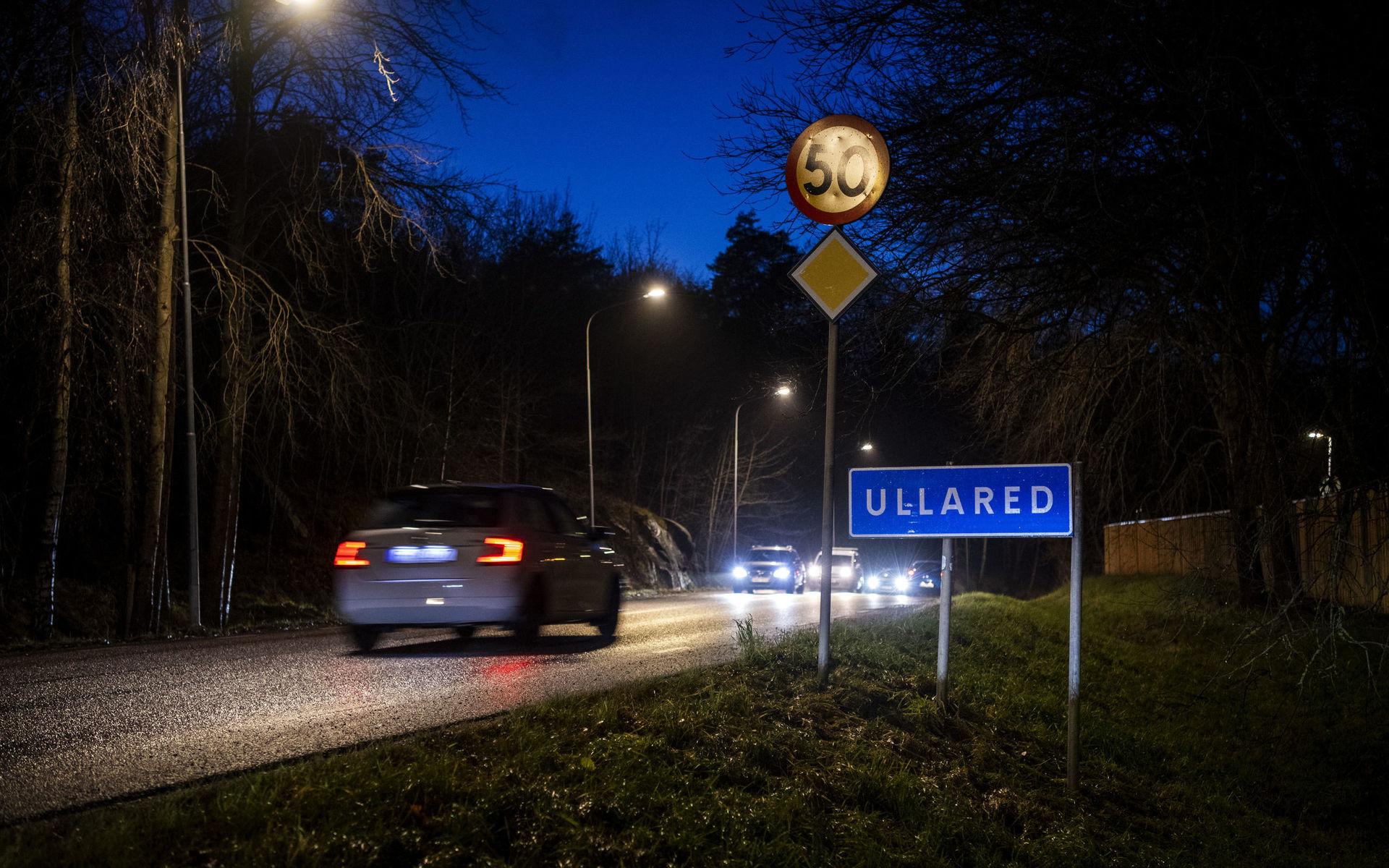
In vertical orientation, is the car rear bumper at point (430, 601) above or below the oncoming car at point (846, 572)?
above

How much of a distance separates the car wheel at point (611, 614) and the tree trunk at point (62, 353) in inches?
307

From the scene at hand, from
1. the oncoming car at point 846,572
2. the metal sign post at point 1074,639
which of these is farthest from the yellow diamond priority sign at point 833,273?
the oncoming car at point 846,572

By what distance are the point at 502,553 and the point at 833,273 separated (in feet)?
Answer: 14.8

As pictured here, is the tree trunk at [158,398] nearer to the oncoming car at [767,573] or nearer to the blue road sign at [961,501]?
the blue road sign at [961,501]

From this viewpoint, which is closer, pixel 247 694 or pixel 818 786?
pixel 818 786

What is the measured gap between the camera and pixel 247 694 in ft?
24.8

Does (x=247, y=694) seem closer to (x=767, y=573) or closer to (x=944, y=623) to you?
(x=944, y=623)

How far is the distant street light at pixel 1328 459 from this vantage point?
24.8 ft

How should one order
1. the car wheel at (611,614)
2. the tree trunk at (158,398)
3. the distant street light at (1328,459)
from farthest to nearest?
1. the tree trunk at (158,398)
2. the car wheel at (611,614)
3. the distant street light at (1328,459)

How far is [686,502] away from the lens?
169ft

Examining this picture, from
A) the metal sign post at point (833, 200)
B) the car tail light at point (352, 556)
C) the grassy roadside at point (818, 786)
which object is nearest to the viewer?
the grassy roadside at point (818, 786)

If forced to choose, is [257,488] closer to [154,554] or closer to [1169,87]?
[154,554]

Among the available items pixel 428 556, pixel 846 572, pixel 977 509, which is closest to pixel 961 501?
pixel 977 509

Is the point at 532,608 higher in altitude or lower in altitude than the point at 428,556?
lower
